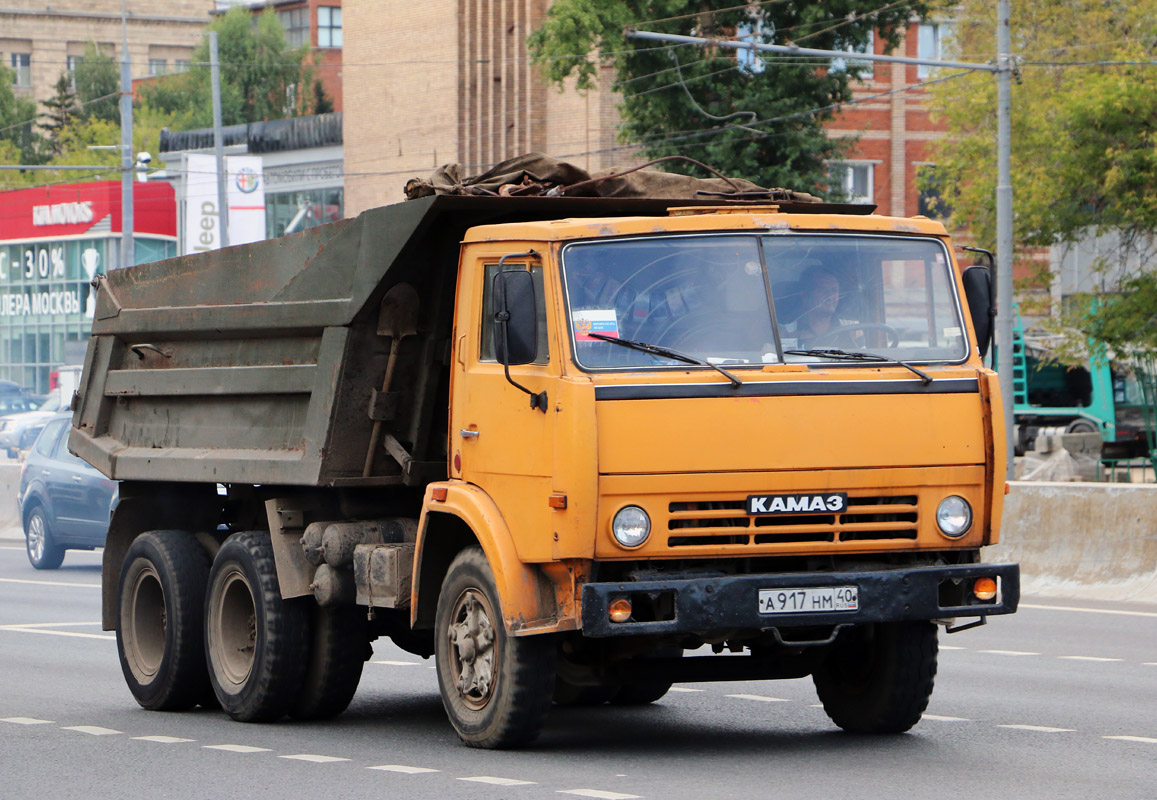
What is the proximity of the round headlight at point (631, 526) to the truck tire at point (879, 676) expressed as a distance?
1.64 metres

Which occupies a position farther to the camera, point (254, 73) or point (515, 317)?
point (254, 73)

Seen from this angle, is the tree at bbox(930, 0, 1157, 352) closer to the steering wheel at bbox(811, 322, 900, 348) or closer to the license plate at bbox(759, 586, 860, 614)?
the steering wheel at bbox(811, 322, 900, 348)

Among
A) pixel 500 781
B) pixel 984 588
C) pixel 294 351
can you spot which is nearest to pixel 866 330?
pixel 984 588

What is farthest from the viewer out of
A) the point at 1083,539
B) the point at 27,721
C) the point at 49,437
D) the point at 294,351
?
the point at 49,437

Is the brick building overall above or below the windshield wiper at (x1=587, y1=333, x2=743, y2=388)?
above

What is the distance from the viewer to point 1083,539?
56.2ft

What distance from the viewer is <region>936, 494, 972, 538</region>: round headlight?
838 cm

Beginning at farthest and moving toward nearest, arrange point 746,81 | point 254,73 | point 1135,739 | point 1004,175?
point 254,73
point 746,81
point 1004,175
point 1135,739

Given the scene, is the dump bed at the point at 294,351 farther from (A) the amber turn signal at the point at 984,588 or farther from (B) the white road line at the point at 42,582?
(B) the white road line at the point at 42,582

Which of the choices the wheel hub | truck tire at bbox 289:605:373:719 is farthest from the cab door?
truck tire at bbox 289:605:373:719

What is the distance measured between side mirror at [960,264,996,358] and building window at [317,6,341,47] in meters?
99.6

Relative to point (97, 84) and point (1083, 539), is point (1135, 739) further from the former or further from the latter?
point (97, 84)

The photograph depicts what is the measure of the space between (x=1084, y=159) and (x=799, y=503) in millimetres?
23448

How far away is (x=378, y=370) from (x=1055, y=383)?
34.5 meters
